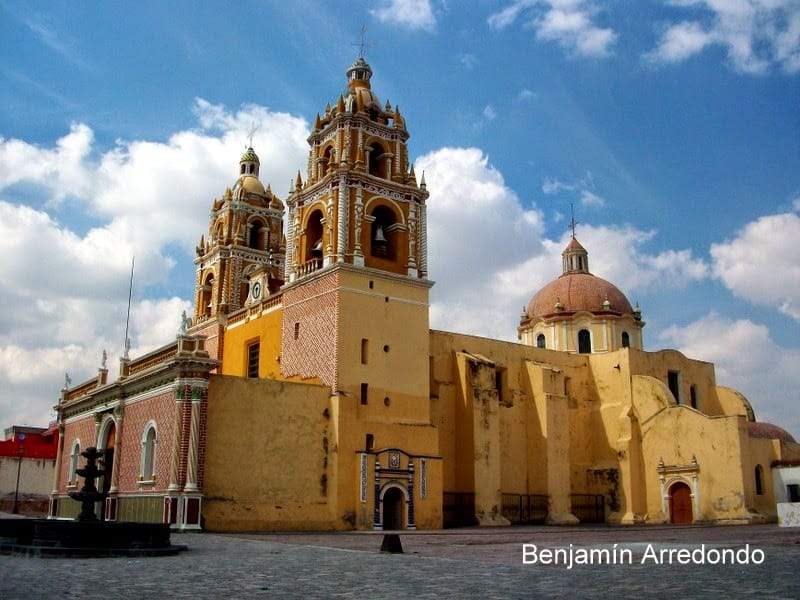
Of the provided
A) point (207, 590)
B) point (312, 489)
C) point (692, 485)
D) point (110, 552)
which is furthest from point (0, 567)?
point (692, 485)

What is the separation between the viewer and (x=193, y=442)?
25094 millimetres

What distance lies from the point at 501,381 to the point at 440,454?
5188 millimetres

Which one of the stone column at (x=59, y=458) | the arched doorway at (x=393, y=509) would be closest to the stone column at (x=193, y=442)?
the arched doorway at (x=393, y=509)

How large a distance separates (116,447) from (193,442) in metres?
5.36

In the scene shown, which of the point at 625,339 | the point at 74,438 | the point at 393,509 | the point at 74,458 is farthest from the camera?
the point at 625,339

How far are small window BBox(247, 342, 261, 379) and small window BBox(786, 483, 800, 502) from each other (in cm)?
2119

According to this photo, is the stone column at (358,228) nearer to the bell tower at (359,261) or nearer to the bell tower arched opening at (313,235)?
the bell tower at (359,261)

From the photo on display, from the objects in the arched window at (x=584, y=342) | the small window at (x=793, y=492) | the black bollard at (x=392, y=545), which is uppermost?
the arched window at (x=584, y=342)

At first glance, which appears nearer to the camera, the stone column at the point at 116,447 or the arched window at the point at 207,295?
the stone column at the point at 116,447

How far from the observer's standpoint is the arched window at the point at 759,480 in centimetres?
3258

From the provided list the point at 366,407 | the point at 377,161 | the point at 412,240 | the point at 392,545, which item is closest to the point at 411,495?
the point at 366,407

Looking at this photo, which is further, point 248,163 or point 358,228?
point 248,163

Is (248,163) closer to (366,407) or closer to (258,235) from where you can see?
(258,235)

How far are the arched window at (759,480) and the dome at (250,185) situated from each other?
24.8 metres
